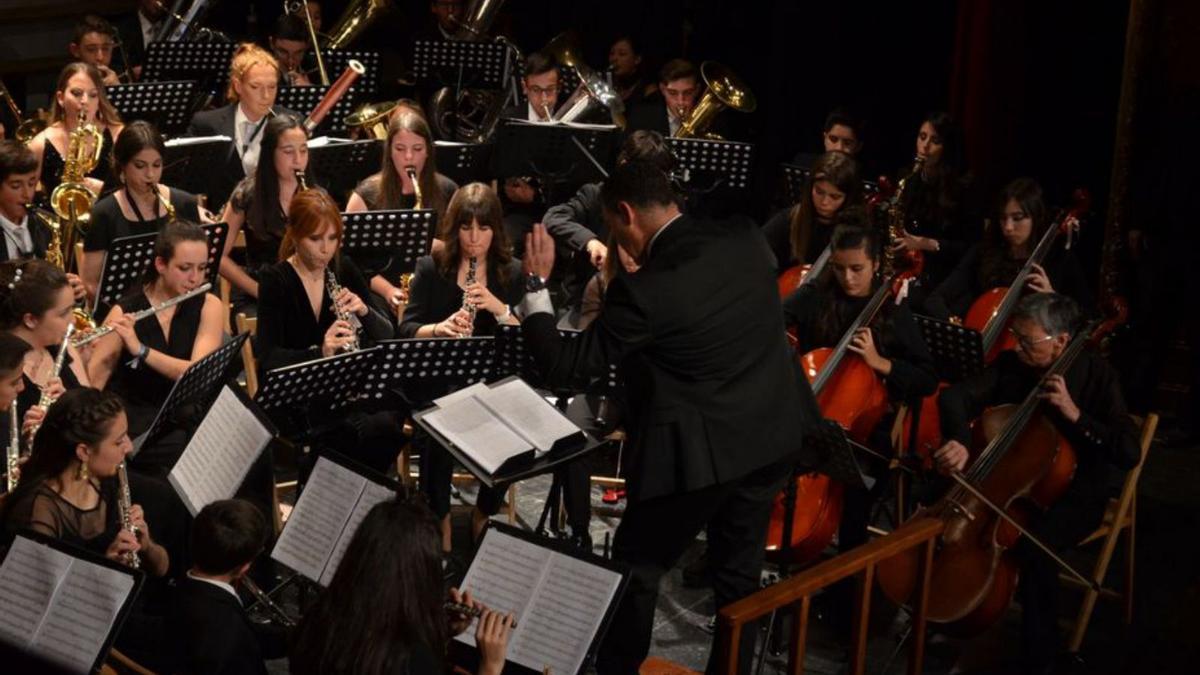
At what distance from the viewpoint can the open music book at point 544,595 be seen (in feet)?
11.7

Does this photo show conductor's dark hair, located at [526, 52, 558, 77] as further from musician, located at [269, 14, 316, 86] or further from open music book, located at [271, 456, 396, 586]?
open music book, located at [271, 456, 396, 586]

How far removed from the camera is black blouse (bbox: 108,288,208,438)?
16.5ft

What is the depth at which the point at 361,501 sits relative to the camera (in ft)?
13.0

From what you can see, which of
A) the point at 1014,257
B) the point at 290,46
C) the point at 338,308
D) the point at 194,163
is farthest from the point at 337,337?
the point at 290,46

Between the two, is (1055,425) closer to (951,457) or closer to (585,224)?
(951,457)

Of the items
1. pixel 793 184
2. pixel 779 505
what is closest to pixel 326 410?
pixel 779 505

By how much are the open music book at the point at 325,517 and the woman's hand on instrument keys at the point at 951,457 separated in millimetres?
1772

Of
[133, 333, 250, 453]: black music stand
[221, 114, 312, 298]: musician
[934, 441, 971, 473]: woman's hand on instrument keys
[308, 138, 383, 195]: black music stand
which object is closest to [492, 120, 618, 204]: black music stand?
[308, 138, 383, 195]: black music stand

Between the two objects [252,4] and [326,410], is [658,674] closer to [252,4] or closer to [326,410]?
[326,410]

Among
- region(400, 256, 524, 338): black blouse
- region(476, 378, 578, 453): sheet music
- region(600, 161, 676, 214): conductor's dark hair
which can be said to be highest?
region(600, 161, 676, 214): conductor's dark hair

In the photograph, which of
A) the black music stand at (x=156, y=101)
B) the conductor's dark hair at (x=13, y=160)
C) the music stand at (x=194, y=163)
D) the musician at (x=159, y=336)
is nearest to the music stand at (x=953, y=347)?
the musician at (x=159, y=336)

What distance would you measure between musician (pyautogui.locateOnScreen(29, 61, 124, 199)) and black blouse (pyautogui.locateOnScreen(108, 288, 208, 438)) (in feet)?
5.17

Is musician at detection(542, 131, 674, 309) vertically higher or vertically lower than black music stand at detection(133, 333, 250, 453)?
lower

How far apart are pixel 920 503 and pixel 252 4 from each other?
6.76 meters
